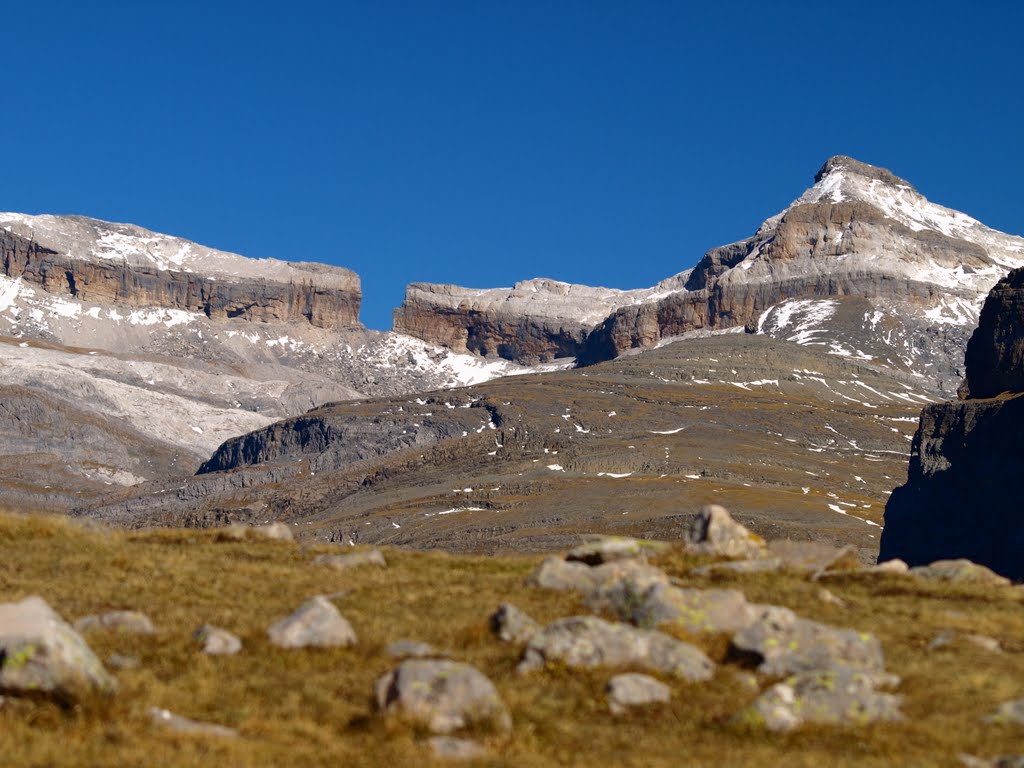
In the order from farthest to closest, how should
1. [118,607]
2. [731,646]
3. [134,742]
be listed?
[118,607] → [731,646] → [134,742]

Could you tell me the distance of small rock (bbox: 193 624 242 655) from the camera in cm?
2417

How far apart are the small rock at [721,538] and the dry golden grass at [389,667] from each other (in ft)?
4.86

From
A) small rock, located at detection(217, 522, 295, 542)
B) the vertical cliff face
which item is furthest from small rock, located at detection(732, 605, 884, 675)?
the vertical cliff face

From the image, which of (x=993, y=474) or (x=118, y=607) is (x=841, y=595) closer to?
(x=118, y=607)

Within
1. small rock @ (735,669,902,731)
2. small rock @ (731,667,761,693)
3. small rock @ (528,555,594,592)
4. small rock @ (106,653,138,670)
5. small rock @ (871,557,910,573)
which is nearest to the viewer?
small rock @ (735,669,902,731)

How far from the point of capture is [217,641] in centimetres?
2433

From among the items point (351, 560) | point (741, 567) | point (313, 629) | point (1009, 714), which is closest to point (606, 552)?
point (741, 567)

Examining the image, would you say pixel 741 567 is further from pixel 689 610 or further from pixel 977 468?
pixel 977 468

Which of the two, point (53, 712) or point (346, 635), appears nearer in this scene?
point (53, 712)

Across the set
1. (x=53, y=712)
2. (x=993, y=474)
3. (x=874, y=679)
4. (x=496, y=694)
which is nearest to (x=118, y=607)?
(x=53, y=712)

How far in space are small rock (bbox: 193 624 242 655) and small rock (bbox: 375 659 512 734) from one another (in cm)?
343

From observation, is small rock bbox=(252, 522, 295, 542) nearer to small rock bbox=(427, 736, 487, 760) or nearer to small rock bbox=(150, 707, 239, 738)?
small rock bbox=(150, 707, 239, 738)

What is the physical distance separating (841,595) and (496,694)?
10.8 meters

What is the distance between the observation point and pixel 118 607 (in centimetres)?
2708
